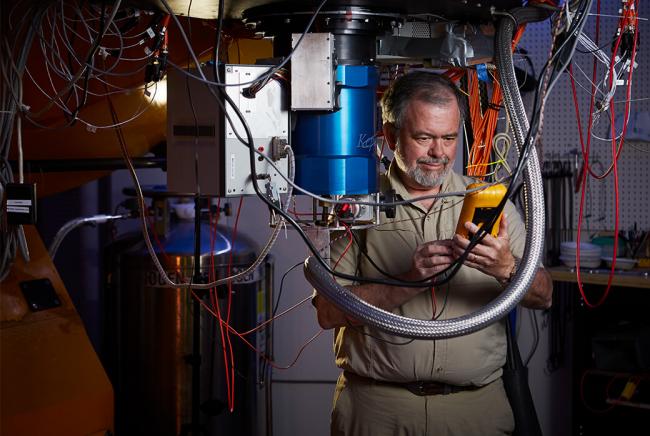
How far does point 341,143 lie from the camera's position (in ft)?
5.16

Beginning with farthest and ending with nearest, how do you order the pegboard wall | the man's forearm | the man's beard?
the pegboard wall, the man's beard, the man's forearm

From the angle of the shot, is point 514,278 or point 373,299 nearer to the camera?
point 514,278

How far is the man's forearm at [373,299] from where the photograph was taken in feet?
6.68

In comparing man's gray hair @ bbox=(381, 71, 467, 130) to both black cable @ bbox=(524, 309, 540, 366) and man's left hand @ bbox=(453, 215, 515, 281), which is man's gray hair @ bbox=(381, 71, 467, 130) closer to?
man's left hand @ bbox=(453, 215, 515, 281)

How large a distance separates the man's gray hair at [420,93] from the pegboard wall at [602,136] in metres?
1.57

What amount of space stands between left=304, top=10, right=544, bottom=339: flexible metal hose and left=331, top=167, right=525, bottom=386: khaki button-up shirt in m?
0.57

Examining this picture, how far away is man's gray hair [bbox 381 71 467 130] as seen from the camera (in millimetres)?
2195

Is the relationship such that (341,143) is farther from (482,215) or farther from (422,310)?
(422,310)

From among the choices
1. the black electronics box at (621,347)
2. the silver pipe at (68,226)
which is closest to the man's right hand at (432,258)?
the silver pipe at (68,226)

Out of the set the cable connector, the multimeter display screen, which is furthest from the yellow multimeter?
the cable connector

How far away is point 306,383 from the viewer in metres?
3.93

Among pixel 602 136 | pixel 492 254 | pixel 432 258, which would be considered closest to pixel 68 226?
pixel 432 258

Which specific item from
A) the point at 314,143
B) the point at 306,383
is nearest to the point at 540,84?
the point at 314,143

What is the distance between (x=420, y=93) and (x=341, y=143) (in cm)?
69
